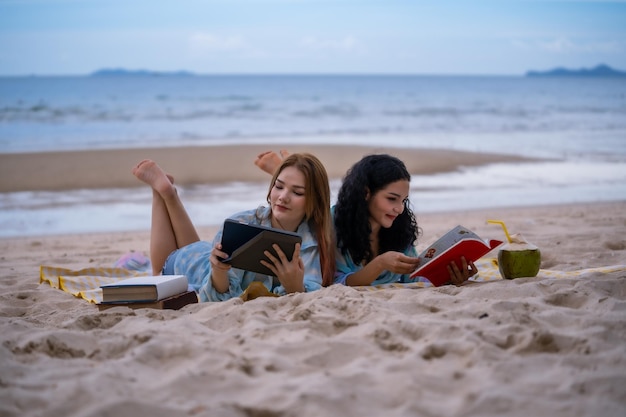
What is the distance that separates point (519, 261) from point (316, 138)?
16.5 metres

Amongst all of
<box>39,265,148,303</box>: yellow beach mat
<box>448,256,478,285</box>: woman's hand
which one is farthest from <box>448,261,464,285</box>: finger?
<box>39,265,148,303</box>: yellow beach mat

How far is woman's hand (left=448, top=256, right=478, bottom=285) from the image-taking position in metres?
4.44

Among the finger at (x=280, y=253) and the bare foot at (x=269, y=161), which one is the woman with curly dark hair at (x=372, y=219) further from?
the bare foot at (x=269, y=161)

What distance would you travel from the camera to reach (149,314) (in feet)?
12.4

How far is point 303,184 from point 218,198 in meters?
6.47

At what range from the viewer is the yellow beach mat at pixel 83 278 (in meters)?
4.88

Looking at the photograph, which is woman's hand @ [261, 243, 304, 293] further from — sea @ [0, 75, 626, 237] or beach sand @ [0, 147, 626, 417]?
sea @ [0, 75, 626, 237]

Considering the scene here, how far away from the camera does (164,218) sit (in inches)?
211

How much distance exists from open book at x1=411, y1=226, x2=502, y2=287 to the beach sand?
18cm

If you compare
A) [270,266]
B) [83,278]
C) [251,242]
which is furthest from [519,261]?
[83,278]

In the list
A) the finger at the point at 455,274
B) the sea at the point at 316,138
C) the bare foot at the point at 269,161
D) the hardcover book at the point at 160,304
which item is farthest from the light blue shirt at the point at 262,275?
the sea at the point at 316,138

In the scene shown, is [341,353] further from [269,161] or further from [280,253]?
[269,161]

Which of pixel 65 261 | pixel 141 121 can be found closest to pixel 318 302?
pixel 65 261

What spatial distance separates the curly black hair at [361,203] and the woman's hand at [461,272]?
511mm
